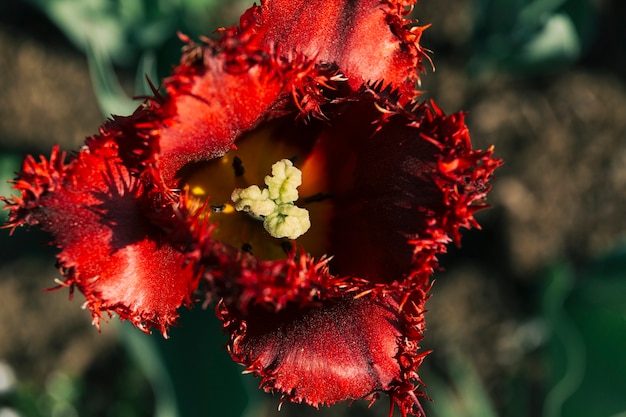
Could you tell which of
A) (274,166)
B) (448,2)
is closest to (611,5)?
(448,2)

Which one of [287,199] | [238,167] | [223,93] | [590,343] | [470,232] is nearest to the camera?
[223,93]

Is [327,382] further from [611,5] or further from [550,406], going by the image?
[611,5]

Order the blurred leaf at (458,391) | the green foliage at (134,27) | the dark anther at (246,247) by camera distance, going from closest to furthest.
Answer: the dark anther at (246,247) → the green foliage at (134,27) → the blurred leaf at (458,391)

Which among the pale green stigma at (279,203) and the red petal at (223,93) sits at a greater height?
the red petal at (223,93)

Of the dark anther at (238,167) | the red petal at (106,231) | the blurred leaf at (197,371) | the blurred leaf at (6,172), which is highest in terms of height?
the red petal at (106,231)

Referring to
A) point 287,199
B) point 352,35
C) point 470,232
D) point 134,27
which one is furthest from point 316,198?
point 470,232

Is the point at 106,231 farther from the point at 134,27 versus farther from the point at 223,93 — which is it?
the point at 134,27

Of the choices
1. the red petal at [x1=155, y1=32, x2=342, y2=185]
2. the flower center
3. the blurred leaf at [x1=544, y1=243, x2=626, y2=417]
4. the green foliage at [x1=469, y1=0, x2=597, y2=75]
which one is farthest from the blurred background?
the red petal at [x1=155, y1=32, x2=342, y2=185]

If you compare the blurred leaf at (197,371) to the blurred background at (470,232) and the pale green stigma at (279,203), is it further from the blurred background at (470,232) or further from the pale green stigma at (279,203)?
the blurred background at (470,232)

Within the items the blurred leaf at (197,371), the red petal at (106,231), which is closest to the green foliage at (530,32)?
the blurred leaf at (197,371)
